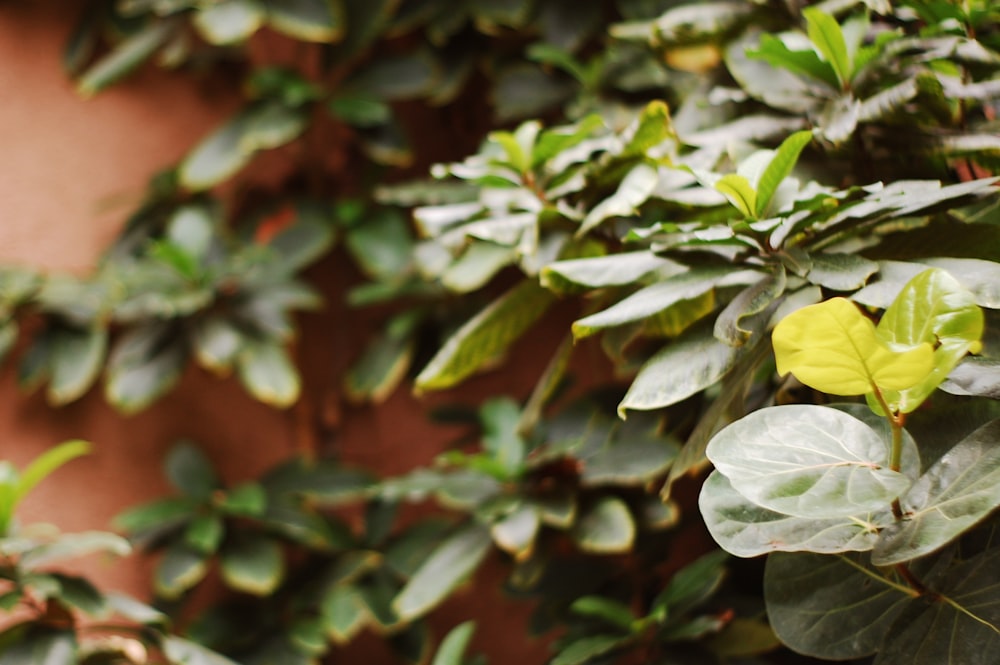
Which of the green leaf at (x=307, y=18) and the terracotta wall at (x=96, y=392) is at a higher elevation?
the green leaf at (x=307, y=18)

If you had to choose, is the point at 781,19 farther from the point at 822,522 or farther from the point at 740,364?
the point at 822,522

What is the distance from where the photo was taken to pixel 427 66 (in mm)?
1783

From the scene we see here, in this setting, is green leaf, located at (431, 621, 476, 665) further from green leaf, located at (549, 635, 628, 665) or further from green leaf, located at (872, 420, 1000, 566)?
green leaf, located at (872, 420, 1000, 566)

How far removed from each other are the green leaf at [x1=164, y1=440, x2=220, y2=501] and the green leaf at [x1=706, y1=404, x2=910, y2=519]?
1.35 meters

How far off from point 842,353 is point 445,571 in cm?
83

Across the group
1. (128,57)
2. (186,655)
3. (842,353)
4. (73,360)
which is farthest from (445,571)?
(128,57)

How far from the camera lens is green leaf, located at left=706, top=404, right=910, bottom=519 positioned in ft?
1.81

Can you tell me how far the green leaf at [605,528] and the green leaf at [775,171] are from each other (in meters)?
0.54

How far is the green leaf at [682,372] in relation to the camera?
687 millimetres

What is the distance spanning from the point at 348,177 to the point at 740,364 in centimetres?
148

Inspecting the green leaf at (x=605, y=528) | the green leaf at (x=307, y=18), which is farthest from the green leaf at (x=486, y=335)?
the green leaf at (x=307, y=18)

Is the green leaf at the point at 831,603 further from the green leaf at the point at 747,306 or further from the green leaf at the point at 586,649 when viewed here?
the green leaf at the point at 586,649

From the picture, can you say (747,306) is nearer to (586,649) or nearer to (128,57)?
(586,649)

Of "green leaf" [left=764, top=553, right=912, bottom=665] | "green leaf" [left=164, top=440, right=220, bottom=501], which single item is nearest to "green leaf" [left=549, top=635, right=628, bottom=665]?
"green leaf" [left=764, top=553, right=912, bottom=665]
